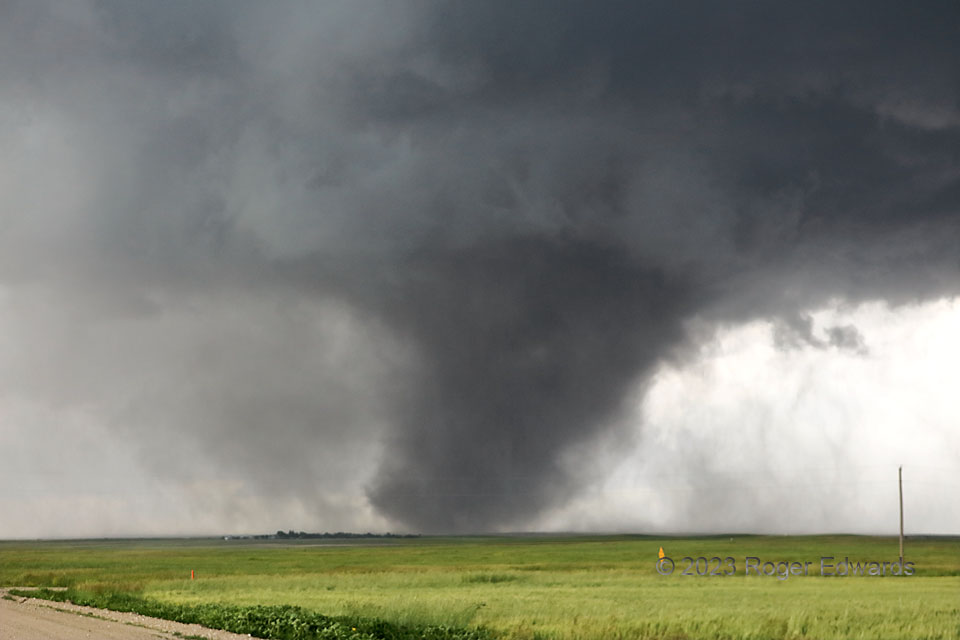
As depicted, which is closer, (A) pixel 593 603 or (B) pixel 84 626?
(B) pixel 84 626

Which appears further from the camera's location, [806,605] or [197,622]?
[806,605]

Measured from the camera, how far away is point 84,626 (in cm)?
3247

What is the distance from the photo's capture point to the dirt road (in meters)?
28.9

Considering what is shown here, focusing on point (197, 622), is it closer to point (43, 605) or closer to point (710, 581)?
point (43, 605)

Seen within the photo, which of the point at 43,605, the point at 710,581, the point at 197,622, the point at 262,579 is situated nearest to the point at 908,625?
the point at 197,622

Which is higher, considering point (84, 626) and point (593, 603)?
point (84, 626)

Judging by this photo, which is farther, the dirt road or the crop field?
the crop field

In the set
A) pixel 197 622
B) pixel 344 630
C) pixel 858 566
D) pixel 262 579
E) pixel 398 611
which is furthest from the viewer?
pixel 858 566

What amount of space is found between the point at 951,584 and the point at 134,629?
59274 millimetres

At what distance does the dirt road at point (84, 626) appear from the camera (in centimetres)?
2886

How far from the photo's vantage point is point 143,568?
11006 centimetres

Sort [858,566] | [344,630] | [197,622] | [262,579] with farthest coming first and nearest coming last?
[858,566] < [262,579] < [197,622] < [344,630]

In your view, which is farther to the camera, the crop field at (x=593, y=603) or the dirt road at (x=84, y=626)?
the crop field at (x=593, y=603)

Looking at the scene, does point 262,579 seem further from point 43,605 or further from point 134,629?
point 134,629
